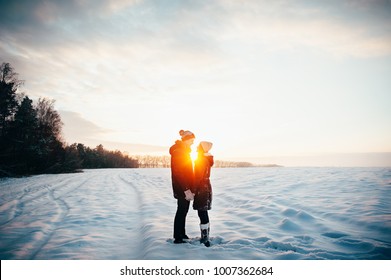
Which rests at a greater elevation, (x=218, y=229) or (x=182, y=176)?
(x=182, y=176)

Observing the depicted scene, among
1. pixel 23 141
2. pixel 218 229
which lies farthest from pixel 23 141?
pixel 218 229

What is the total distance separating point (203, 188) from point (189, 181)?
31 centimetres

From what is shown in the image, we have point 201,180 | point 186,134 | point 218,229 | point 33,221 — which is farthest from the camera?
point 33,221

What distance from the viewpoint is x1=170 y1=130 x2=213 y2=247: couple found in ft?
13.4

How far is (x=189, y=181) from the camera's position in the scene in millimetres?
4133

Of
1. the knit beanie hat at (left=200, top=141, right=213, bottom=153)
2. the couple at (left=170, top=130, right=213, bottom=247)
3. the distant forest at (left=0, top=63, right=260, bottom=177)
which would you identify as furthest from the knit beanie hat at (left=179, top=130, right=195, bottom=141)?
the distant forest at (left=0, top=63, right=260, bottom=177)

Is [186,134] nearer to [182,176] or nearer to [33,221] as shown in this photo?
[182,176]

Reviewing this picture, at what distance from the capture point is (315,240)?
4383 mm

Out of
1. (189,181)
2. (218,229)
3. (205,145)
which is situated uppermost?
(205,145)

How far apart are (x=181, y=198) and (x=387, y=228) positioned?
4.73 m

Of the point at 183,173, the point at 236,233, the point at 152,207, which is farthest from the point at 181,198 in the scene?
the point at 152,207

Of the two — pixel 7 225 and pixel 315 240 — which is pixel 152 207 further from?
pixel 315 240

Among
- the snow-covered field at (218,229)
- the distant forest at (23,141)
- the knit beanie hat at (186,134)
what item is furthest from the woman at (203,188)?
the distant forest at (23,141)

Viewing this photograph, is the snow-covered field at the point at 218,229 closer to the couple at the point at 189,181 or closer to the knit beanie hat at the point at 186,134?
the couple at the point at 189,181
